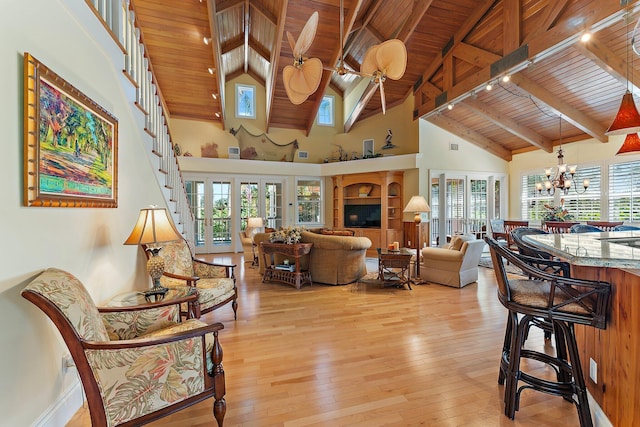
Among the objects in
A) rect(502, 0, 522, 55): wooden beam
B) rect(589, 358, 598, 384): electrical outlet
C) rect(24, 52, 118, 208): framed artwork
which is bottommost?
rect(589, 358, 598, 384): electrical outlet

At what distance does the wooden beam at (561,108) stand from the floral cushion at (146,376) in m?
6.62

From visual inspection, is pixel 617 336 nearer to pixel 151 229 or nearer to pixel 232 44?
pixel 151 229

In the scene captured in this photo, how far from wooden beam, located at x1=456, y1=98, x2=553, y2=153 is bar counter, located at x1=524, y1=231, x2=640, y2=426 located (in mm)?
6053

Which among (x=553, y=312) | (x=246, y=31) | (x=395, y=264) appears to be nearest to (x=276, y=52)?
(x=246, y=31)

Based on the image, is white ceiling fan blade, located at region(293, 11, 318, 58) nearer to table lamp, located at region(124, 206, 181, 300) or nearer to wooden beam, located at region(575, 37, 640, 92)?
table lamp, located at region(124, 206, 181, 300)

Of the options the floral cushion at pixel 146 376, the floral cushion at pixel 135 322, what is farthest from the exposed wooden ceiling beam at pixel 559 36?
the floral cushion at pixel 135 322

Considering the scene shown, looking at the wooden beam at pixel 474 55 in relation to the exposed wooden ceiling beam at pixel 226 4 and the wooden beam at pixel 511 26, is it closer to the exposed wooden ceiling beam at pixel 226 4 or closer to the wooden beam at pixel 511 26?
the wooden beam at pixel 511 26

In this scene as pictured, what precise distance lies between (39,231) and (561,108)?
8006 mm

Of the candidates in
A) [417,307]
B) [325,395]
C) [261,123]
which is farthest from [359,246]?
[261,123]

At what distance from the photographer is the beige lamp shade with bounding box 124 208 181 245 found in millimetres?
2354

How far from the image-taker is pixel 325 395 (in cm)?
199

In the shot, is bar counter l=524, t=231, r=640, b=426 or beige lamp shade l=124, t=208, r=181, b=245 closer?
bar counter l=524, t=231, r=640, b=426

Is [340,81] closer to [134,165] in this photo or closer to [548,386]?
[134,165]

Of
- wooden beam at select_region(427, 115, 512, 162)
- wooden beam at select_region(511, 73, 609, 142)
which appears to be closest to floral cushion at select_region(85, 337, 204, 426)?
wooden beam at select_region(511, 73, 609, 142)
